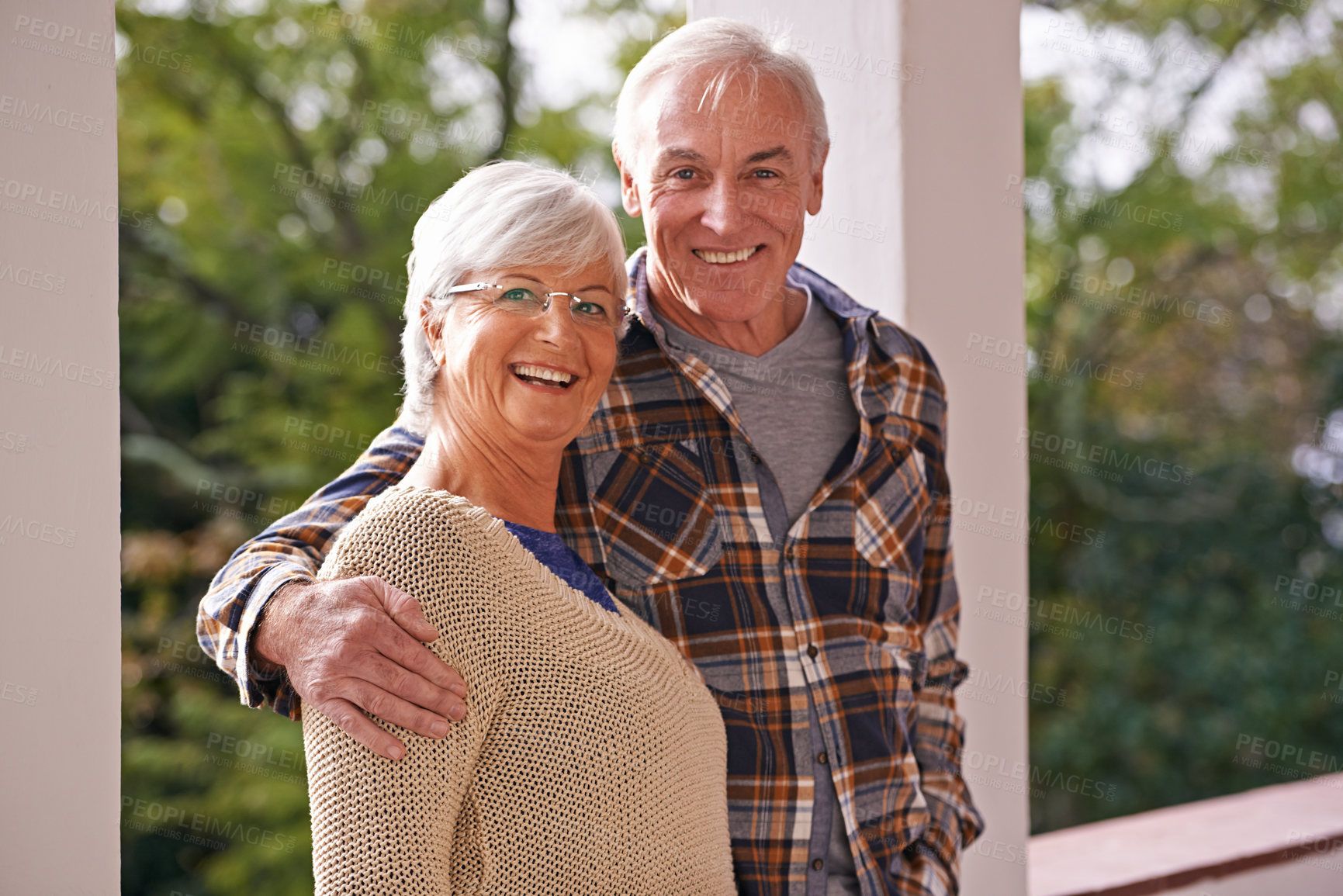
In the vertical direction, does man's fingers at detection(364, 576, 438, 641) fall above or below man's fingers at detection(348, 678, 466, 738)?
above

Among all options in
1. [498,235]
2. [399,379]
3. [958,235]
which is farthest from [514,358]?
[399,379]

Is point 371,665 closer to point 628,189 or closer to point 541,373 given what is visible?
point 541,373

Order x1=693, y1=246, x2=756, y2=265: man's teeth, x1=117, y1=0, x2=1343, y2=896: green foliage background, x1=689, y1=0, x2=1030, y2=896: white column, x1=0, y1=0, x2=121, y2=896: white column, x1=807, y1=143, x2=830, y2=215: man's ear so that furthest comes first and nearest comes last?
x1=117, y1=0, x2=1343, y2=896: green foliage background
x1=689, y1=0, x2=1030, y2=896: white column
x1=807, y1=143, x2=830, y2=215: man's ear
x1=693, y1=246, x2=756, y2=265: man's teeth
x1=0, y1=0, x2=121, y2=896: white column

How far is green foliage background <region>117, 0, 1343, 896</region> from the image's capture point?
19.4 ft

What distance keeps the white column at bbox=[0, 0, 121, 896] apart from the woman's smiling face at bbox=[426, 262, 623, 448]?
409 millimetres

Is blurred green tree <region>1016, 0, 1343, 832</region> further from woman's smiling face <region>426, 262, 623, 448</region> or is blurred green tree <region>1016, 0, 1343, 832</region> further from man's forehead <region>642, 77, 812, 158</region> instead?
woman's smiling face <region>426, 262, 623, 448</region>

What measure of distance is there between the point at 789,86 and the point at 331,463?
15.6ft

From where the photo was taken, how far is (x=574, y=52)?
672 cm

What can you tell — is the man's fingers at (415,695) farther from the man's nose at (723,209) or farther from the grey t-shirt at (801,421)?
the man's nose at (723,209)

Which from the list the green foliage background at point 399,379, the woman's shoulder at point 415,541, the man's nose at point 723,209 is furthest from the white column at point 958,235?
the green foliage background at point 399,379

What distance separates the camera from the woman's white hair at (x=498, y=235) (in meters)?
1.32

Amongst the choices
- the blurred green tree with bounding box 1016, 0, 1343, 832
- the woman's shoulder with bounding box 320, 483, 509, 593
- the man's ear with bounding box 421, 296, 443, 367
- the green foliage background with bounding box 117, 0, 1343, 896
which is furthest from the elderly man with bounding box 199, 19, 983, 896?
the blurred green tree with bounding box 1016, 0, 1343, 832

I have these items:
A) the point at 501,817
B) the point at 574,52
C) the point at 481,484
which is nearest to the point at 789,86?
the point at 481,484

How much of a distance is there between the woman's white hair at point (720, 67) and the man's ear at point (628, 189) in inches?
0.5
